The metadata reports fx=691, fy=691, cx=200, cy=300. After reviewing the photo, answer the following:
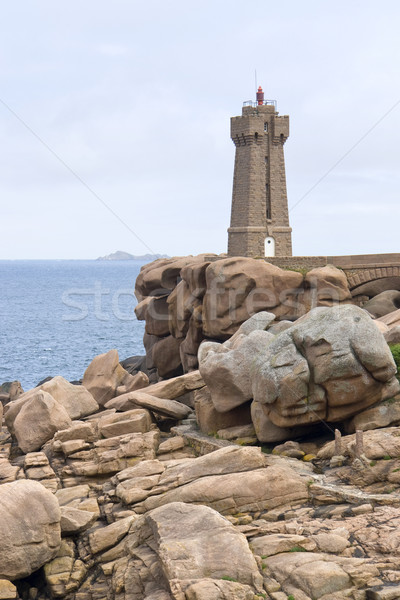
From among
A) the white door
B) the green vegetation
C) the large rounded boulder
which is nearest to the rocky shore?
the large rounded boulder

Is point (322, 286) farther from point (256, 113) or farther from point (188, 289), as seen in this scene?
point (256, 113)

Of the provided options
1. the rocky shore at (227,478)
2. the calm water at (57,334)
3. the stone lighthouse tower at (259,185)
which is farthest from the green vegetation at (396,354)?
the calm water at (57,334)

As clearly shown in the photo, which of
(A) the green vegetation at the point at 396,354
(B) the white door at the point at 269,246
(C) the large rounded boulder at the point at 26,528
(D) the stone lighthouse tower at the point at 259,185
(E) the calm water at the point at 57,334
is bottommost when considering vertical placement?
(E) the calm water at the point at 57,334

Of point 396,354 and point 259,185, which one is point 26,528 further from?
point 259,185

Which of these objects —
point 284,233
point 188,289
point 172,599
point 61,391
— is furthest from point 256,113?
point 172,599

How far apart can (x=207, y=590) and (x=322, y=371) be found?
1013 cm

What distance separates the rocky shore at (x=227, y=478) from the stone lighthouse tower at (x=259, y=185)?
19.9m

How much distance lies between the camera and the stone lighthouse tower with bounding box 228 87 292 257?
52594 millimetres

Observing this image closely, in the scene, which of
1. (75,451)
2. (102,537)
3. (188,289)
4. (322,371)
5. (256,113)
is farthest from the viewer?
(256,113)

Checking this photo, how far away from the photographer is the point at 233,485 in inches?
788

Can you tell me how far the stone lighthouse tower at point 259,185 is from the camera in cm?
5259

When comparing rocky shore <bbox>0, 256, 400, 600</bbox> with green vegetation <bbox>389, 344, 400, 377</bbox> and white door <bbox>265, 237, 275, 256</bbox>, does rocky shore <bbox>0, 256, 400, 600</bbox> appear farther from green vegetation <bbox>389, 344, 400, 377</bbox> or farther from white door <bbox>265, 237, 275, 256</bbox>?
white door <bbox>265, 237, 275, 256</bbox>

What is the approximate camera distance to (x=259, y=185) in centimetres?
5294

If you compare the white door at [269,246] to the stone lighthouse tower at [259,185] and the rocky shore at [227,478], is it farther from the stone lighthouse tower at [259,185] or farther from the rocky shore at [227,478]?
the rocky shore at [227,478]
